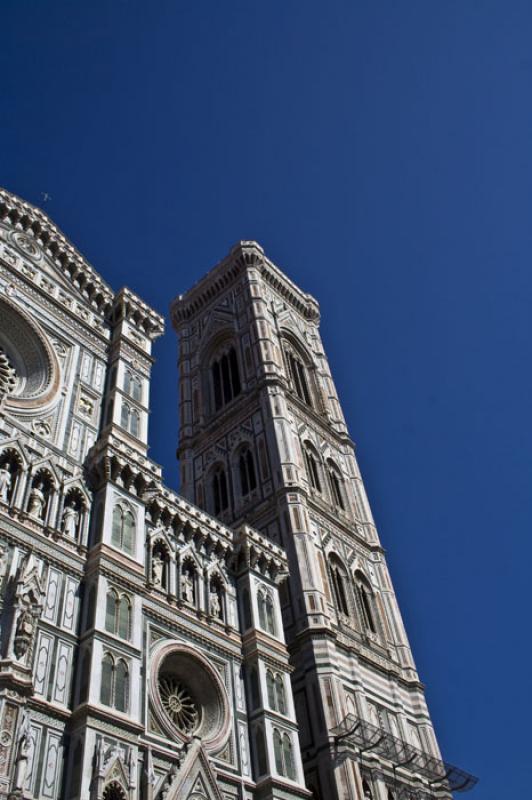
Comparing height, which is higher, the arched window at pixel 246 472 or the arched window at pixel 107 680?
the arched window at pixel 246 472

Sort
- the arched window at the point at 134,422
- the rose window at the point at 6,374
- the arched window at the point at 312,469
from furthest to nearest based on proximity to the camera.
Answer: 1. the arched window at the point at 312,469
2. the arched window at the point at 134,422
3. the rose window at the point at 6,374

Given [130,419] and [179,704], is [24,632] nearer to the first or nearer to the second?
[179,704]

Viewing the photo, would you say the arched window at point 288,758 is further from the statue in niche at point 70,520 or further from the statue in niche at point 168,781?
the statue in niche at point 70,520

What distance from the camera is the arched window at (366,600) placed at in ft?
96.8

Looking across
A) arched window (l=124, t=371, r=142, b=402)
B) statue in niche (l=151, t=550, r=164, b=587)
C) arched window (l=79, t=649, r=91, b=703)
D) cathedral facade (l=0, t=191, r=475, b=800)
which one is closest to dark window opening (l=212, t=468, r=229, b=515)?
cathedral facade (l=0, t=191, r=475, b=800)

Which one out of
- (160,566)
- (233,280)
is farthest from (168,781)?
(233,280)

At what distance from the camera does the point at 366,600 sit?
100 feet

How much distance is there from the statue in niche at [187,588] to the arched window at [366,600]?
9.71 meters

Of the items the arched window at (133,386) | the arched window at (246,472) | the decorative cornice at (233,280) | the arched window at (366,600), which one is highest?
the decorative cornice at (233,280)

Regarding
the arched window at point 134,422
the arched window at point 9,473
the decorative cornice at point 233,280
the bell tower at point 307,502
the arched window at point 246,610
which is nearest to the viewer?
the arched window at point 9,473

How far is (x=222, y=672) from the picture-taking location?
68.3 ft

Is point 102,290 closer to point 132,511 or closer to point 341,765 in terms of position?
point 132,511

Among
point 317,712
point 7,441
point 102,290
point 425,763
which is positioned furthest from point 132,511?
point 425,763

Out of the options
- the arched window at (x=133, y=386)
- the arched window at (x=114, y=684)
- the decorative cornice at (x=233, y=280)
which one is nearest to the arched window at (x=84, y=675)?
the arched window at (x=114, y=684)
